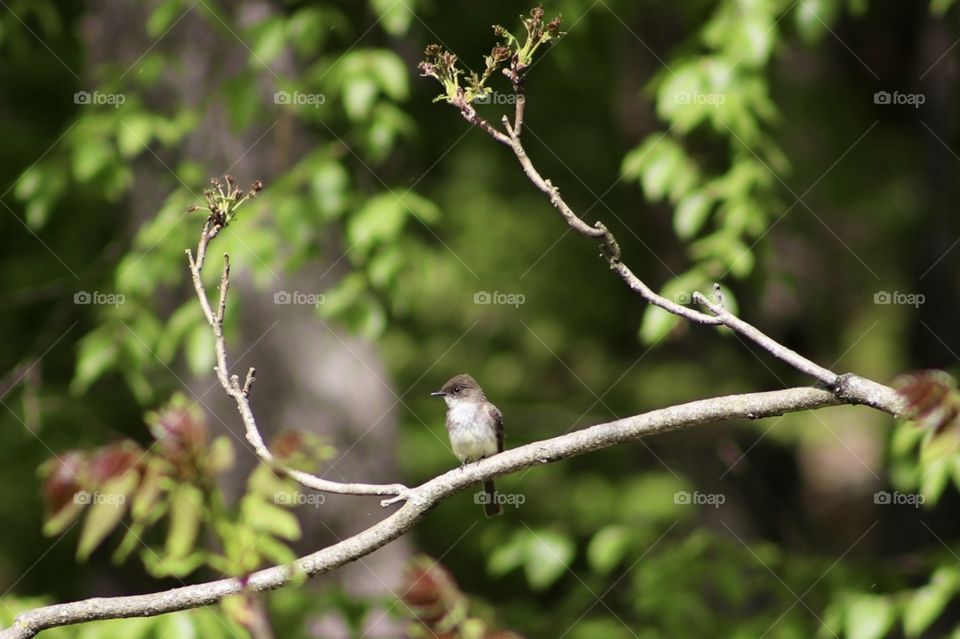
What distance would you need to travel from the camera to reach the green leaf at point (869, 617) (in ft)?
15.1

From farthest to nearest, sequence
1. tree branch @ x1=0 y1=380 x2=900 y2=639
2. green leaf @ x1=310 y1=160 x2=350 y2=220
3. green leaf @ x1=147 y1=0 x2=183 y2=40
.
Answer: green leaf @ x1=147 y1=0 x2=183 y2=40 < green leaf @ x1=310 y1=160 x2=350 y2=220 < tree branch @ x1=0 y1=380 x2=900 y2=639

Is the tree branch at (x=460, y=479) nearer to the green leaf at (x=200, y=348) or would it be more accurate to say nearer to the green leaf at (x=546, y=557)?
the green leaf at (x=546, y=557)

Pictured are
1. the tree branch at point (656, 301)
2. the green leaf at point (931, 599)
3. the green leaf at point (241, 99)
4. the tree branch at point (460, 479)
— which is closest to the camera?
the tree branch at point (656, 301)

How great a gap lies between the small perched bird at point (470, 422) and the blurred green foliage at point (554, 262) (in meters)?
0.47

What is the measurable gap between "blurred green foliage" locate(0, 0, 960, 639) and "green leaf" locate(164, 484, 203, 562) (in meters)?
0.02

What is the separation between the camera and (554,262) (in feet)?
35.2

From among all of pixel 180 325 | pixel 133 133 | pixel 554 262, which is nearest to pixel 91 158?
pixel 133 133

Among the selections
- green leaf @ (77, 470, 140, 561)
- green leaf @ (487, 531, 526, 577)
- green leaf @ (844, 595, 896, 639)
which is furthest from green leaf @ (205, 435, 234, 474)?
green leaf @ (844, 595, 896, 639)

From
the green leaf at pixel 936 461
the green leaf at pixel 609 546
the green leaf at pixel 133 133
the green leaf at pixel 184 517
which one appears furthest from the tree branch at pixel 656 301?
the green leaf at pixel 133 133

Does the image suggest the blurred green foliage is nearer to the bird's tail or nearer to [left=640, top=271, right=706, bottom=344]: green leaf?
[left=640, top=271, right=706, bottom=344]: green leaf

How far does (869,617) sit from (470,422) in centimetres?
229

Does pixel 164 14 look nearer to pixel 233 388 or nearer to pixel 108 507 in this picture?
pixel 108 507

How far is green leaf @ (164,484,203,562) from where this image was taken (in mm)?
4344

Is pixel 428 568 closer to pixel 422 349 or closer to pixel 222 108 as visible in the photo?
pixel 222 108
